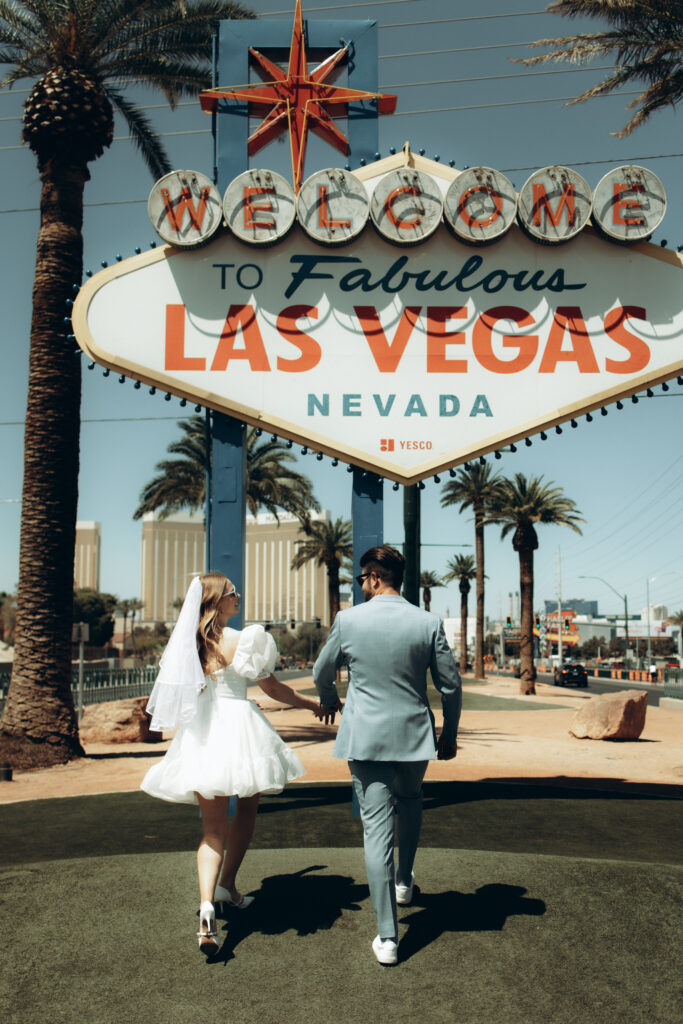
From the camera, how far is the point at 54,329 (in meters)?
13.9

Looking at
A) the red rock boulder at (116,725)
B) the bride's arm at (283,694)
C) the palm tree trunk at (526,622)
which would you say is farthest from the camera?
the palm tree trunk at (526,622)

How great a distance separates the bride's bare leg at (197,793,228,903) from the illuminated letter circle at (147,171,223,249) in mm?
5064

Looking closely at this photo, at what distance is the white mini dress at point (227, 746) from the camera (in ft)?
13.8

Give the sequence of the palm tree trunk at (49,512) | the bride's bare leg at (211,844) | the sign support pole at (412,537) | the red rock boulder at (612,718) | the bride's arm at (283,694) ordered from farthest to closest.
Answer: the red rock boulder at (612,718) → the palm tree trunk at (49,512) → the sign support pole at (412,537) → the bride's arm at (283,694) → the bride's bare leg at (211,844)

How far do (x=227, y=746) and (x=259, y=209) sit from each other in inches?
199

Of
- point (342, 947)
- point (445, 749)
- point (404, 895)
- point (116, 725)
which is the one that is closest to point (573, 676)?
point (116, 725)

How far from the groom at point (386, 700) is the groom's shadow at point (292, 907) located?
632 mm

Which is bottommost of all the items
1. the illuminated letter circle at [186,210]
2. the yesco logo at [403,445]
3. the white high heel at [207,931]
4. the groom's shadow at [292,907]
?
the groom's shadow at [292,907]

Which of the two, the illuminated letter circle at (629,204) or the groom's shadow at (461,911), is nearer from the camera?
the groom's shadow at (461,911)

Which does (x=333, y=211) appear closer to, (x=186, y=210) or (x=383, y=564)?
(x=186, y=210)

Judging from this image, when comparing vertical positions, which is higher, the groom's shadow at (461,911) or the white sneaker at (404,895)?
the white sneaker at (404,895)

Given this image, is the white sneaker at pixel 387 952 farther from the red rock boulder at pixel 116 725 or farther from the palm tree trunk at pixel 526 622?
the palm tree trunk at pixel 526 622

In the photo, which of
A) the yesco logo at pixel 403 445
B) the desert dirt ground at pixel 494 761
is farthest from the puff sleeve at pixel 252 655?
the desert dirt ground at pixel 494 761

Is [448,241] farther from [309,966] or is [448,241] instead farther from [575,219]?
[309,966]
